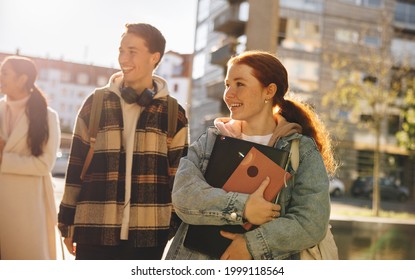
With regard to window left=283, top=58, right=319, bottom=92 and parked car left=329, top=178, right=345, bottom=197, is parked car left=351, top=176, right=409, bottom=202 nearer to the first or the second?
parked car left=329, top=178, right=345, bottom=197

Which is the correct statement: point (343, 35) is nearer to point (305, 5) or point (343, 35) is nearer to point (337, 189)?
point (305, 5)

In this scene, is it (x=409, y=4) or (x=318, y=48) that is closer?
(x=318, y=48)

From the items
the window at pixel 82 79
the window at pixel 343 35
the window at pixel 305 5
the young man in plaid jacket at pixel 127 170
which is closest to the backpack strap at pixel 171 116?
the young man in plaid jacket at pixel 127 170

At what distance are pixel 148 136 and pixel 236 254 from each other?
74cm

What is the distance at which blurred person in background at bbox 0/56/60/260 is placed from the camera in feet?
8.39

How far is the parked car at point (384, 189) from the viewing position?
57.2 ft

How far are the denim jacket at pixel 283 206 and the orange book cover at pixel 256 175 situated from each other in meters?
0.05

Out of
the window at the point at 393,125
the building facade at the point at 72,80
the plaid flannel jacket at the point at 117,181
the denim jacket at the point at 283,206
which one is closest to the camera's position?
the denim jacket at the point at 283,206

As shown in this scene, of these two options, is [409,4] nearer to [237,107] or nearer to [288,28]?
[288,28]

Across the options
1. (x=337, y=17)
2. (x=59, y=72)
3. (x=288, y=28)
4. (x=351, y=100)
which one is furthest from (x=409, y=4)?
(x=59, y=72)

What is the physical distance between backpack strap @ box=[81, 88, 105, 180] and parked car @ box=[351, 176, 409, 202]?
16.4 metres

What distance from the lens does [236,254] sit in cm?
157

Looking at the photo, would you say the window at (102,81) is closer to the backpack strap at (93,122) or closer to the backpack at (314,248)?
the backpack strap at (93,122)
